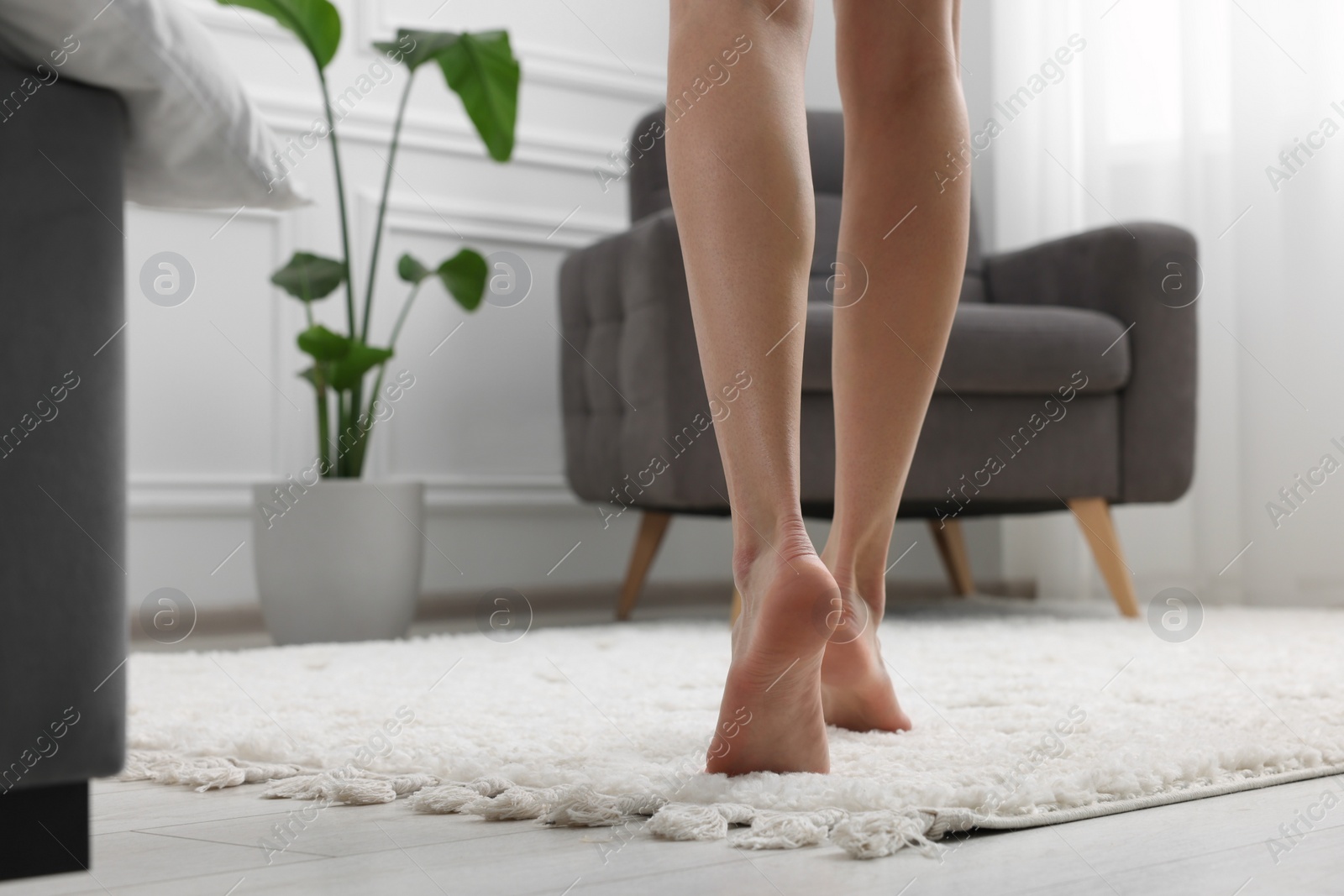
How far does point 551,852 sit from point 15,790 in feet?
0.71

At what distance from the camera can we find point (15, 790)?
0.45 m

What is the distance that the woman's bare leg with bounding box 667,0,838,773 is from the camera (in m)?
0.63

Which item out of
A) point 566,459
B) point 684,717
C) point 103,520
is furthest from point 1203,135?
point 103,520

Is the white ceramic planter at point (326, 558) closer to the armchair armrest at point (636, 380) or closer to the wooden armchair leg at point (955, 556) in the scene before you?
the armchair armrest at point (636, 380)

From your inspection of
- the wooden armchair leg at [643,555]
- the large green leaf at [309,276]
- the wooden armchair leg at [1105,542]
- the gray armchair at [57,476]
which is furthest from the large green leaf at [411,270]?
the gray armchair at [57,476]

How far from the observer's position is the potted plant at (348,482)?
1.79 m

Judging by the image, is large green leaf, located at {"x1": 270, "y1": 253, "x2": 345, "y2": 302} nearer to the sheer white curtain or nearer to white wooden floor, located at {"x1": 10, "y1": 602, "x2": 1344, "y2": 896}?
white wooden floor, located at {"x1": 10, "y1": 602, "x2": 1344, "y2": 896}

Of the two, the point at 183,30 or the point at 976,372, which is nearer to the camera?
the point at 183,30

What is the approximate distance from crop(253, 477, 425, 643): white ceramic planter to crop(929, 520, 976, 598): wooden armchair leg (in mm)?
1209

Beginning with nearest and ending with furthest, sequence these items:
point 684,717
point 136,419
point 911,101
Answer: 1. point 911,101
2. point 684,717
3. point 136,419

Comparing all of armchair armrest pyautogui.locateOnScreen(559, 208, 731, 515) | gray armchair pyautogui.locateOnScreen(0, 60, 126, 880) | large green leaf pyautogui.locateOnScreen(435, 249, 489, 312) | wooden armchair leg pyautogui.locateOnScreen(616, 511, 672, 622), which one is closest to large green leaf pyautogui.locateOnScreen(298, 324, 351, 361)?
large green leaf pyautogui.locateOnScreen(435, 249, 489, 312)

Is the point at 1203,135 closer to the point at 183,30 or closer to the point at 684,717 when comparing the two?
the point at 684,717

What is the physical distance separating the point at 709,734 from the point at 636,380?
1116 millimetres

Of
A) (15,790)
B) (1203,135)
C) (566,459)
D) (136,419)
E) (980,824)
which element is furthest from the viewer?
(1203,135)
